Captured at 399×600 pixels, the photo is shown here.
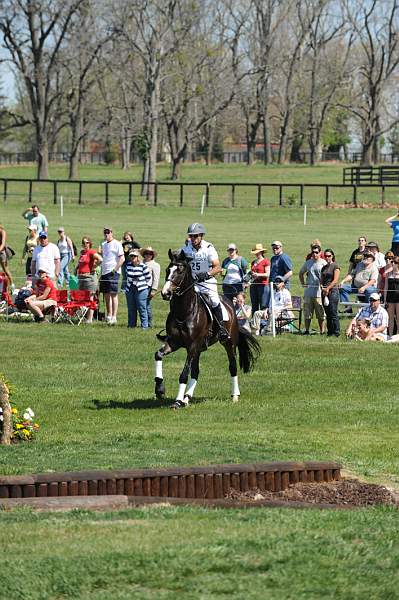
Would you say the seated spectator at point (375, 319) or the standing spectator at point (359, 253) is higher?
the standing spectator at point (359, 253)

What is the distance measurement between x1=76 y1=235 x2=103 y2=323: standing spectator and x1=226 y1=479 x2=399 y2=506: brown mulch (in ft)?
52.8

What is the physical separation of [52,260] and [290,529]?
62.2 ft

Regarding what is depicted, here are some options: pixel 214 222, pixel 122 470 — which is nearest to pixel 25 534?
pixel 122 470

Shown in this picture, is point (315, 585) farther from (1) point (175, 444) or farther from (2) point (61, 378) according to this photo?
(2) point (61, 378)

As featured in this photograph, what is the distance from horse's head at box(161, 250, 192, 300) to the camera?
640 inches

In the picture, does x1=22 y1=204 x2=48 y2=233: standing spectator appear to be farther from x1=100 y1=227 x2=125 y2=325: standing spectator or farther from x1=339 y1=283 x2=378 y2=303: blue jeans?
x1=339 y1=283 x2=378 y2=303: blue jeans

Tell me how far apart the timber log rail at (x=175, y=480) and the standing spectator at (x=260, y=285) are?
14.4 meters

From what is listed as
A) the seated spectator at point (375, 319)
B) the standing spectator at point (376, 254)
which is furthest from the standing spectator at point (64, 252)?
the seated spectator at point (375, 319)

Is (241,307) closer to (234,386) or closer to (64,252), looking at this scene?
(64,252)

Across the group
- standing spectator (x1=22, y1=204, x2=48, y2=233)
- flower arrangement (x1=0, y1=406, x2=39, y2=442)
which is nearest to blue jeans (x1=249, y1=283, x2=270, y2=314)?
standing spectator (x1=22, y1=204, x2=48, y2=233)

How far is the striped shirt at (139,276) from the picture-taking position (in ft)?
83.1

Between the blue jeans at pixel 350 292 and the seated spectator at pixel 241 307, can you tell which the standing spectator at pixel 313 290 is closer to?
the blue jeans at pixel 350 292

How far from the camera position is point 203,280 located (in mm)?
17156

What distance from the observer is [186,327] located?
16.8m
